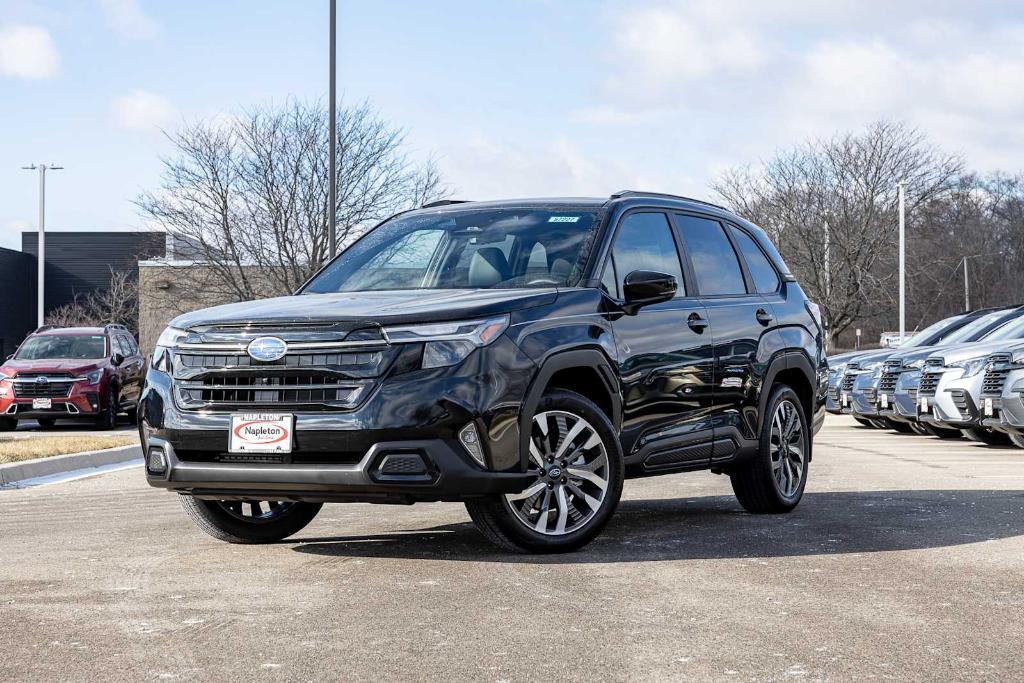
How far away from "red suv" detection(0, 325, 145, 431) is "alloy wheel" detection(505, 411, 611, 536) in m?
16.5

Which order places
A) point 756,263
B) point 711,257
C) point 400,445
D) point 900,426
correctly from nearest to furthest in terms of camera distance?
point 400,445 → point 711,257 → point 756,263 → point 900,426

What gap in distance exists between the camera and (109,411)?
74.1ft

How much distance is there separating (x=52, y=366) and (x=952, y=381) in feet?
44.7

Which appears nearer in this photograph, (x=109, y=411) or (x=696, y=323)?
(x=696, y=323)

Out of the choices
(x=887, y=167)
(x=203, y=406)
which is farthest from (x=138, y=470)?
(x=887, y=167)

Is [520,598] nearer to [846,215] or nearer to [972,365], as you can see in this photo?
[972,365]

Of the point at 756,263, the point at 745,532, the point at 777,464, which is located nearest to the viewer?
the point at 745,532

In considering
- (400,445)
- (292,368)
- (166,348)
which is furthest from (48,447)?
(400,445)

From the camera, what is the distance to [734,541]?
7.75m

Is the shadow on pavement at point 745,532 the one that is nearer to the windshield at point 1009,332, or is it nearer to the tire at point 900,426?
the windshield at point 1009,332

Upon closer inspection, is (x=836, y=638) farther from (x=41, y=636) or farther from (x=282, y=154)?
(x=282, y=154)

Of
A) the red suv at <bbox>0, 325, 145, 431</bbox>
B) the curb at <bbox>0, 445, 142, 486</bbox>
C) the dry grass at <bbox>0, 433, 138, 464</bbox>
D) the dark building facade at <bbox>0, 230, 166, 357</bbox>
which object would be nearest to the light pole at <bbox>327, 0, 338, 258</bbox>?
the red suv at <bbox>0, 325, 145, 431</bbox>

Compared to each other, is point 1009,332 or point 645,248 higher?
point 645,248

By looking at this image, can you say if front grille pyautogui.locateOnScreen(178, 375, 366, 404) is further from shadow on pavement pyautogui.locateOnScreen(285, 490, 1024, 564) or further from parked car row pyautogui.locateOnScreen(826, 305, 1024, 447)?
parked car row pyautogui.locateOnScreen(826, 305, 1024, 447)
